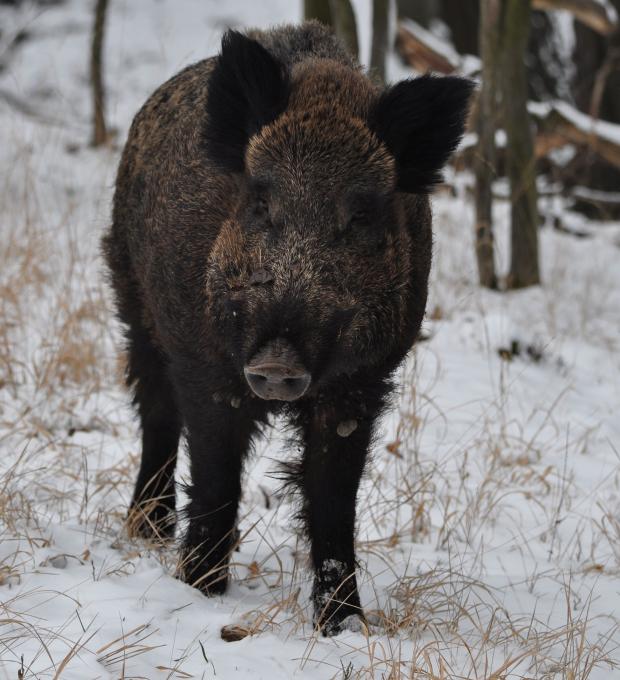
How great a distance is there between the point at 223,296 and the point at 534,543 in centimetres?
195

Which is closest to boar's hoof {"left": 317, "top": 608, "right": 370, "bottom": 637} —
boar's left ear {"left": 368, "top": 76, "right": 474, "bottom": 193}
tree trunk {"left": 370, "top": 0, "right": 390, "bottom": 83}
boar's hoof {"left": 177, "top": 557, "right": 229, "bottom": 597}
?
boar's hoof {"left": 177, "top": 557, "right": 229, "bottom": 597}

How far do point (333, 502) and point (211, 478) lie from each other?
399mm

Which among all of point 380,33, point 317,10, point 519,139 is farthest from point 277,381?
point 519,139

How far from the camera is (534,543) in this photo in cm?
389

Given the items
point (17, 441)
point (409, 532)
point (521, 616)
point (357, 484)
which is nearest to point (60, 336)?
point (17, 441)

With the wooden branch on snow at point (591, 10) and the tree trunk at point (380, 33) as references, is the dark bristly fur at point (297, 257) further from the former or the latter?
the wooden branch on snow at point (591, 10)

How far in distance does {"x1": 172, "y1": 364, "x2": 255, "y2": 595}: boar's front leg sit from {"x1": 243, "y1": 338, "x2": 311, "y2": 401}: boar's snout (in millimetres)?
615

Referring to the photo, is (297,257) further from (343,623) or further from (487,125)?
(487,125)

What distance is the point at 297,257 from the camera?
2457mm

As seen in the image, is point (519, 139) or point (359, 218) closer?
point (359, 218)

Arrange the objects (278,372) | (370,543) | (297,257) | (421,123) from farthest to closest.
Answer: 1. (370,543)
2. (421,123)
3. (297,257)
4. (278,372)

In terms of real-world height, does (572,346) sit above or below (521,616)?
below

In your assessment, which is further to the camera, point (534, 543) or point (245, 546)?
point (534, 543)

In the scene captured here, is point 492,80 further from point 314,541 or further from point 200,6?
point 200,6
